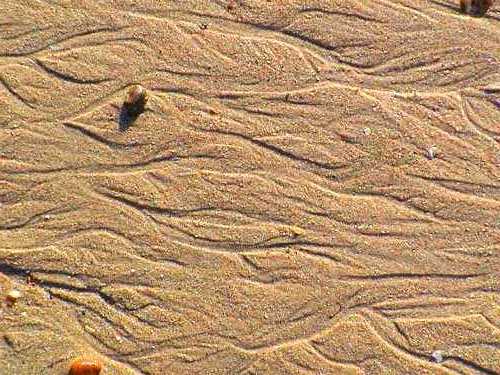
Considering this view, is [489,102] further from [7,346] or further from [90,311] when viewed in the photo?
[7,346]

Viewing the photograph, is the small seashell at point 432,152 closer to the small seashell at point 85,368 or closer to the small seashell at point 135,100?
the small seashell at point 135,100

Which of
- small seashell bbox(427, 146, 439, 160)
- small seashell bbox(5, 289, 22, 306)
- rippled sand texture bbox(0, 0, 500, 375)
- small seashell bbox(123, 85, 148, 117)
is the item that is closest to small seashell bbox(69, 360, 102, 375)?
rippled sand texture bbox(0, 0, 500, 375)

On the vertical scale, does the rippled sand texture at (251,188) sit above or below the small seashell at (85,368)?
above

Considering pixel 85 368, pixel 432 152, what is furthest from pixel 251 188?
pixel 85 368

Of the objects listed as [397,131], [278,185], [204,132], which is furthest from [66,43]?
[397,131]

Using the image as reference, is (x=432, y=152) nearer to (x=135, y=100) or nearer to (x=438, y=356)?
(x=438, y=356)

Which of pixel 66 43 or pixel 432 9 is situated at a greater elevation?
pixel 432 9

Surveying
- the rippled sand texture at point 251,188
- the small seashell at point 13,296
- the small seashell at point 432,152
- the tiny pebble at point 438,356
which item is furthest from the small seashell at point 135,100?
the tiny pebble at point 438,356
